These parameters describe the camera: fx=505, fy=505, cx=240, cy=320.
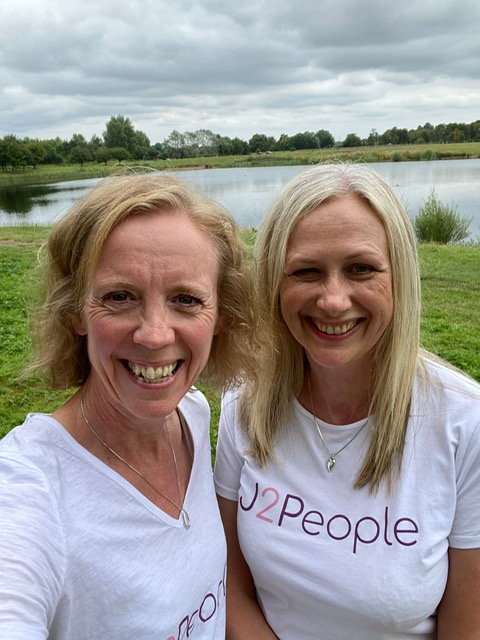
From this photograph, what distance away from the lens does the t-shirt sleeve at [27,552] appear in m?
1.13

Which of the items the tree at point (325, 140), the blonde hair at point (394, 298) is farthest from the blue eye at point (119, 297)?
the tree at point (325, 140)

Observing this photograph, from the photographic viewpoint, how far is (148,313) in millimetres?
1448

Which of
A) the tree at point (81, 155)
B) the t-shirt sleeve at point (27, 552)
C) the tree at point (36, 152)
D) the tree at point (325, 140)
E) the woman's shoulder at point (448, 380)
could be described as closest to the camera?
the t-shirt sleeve at point (27, 552)

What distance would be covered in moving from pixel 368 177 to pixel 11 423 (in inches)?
161

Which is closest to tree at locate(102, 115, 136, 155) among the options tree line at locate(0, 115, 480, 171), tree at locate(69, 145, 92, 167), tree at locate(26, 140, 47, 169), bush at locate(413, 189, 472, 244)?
tree line at locate(0, 115, 480, 171)

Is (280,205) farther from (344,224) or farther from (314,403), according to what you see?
(314,403)

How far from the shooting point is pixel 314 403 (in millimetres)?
2031

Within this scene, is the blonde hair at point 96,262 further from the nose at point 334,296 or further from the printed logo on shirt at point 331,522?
the printed logo on shirt at point 331,522

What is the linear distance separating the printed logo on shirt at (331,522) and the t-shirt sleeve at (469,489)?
0.16 metres

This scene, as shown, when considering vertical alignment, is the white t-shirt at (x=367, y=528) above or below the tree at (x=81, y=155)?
below

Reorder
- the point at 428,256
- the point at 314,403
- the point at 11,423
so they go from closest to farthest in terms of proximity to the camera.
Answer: the point at 314,403, the point at 11,423, the point at 428,256

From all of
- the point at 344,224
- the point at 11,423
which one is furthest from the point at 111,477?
the point at 11,423

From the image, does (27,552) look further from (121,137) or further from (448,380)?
(121,137)

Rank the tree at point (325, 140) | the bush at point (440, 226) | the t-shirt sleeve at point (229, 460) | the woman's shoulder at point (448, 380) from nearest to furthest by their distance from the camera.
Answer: the woman's shoulder at point (448, 380) → the t-shirt sleeve at point (229, 460) → the tree at point (325, 140) → the bush at point (440, 226)
